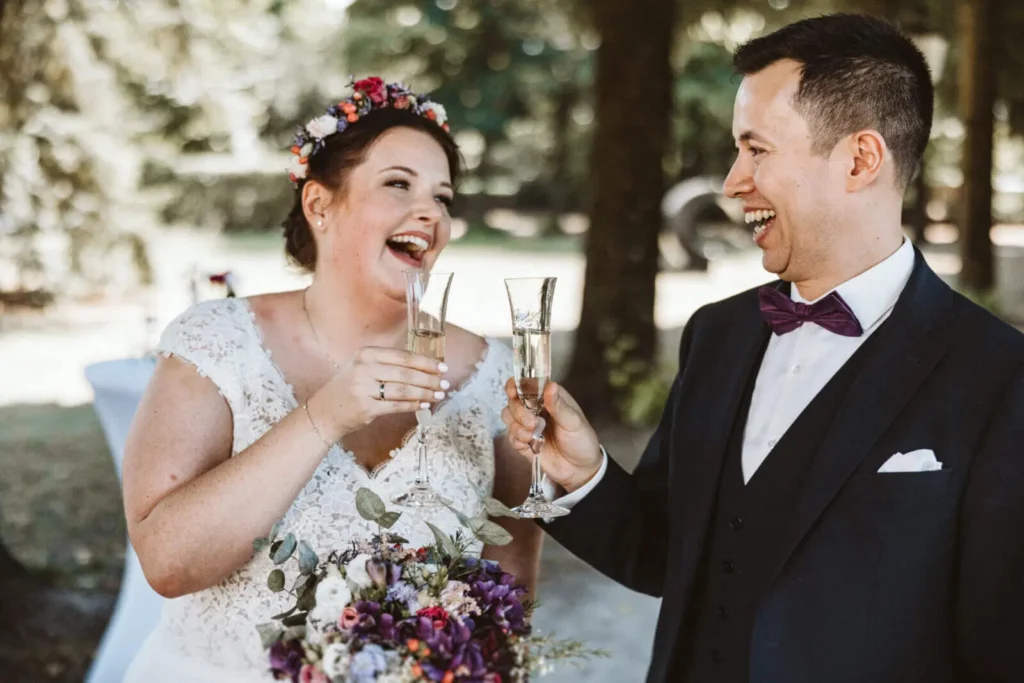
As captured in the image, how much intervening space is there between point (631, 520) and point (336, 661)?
1279 millimetres

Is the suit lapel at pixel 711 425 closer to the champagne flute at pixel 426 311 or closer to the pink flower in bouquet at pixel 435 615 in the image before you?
the champagne flute at pixel 426 311

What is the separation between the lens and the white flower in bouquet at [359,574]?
1886mm

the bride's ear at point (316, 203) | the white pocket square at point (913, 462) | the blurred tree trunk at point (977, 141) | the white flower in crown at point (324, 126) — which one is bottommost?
the white pocket square at point (913, 462)

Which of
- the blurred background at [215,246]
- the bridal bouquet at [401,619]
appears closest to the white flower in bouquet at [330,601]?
the bridal bouquet at [401,619]

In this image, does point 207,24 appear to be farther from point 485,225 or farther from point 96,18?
point 485,225

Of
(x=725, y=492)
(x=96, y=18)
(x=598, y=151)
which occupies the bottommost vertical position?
(x=725, y=492)

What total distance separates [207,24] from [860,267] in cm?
905

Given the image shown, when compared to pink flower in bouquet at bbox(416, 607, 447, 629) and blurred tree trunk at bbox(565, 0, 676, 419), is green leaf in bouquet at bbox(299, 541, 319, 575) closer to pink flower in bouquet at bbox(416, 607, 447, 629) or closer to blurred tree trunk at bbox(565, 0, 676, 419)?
pink flower in bouquet at bbox(416, 607, 447, 629)

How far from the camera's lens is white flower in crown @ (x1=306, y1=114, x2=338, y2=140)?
311cm

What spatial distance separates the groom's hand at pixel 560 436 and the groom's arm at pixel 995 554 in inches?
34.1

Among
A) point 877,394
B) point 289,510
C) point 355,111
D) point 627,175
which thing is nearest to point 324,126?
point 355,111

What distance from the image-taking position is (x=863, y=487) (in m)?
2.37

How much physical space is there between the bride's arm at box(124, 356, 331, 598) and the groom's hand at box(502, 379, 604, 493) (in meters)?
0.43

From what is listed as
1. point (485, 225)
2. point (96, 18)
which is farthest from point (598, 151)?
point (485, 225)
